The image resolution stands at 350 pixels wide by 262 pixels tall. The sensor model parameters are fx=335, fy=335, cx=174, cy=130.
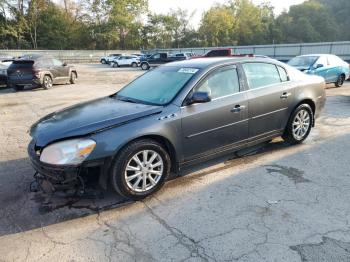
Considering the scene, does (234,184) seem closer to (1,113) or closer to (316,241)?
(316,241)

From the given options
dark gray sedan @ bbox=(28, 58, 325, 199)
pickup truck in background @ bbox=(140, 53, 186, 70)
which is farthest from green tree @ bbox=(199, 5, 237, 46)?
dark gray sedan @ bbox=(28, 58, 325, 199)

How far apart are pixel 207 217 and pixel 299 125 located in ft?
9.82

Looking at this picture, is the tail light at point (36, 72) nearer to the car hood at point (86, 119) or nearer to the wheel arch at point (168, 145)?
the car hood at point (86, 119)

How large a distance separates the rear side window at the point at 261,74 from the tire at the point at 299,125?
0.69 m

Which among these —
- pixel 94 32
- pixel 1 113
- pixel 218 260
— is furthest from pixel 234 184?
pixel 94 32

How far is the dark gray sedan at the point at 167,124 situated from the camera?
3.65m

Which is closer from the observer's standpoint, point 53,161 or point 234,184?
point 53,161

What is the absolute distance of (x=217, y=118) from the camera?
4.46 metres

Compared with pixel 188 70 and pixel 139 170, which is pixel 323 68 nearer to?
pixel 188 70

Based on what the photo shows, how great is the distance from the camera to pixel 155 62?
31.5m

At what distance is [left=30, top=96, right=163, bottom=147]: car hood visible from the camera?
371 centimetres

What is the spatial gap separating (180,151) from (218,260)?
164cm

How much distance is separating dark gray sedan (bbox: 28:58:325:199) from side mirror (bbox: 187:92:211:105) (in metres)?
0.01

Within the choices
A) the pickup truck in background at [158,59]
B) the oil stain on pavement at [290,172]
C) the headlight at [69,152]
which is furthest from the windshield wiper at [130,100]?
the pickup truck in background at [158,59]
